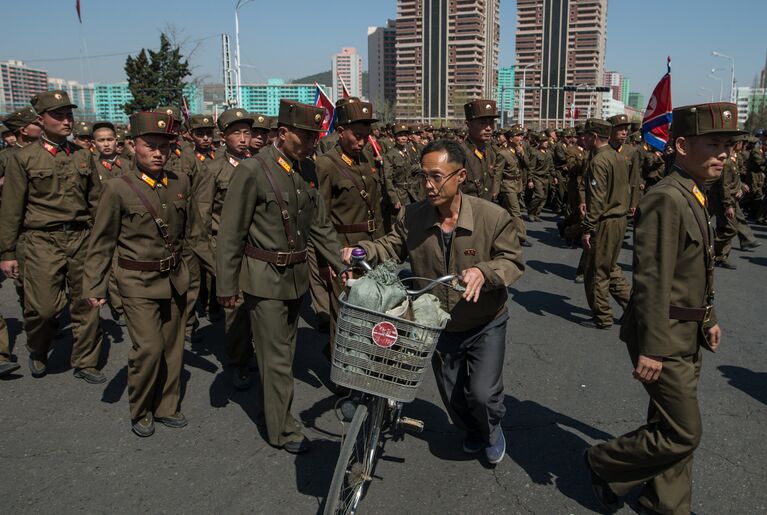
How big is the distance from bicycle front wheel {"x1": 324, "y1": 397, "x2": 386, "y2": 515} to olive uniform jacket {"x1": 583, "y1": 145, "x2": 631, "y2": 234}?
4655 mm

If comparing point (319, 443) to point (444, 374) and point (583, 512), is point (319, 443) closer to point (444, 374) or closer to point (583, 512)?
point (444, 374)

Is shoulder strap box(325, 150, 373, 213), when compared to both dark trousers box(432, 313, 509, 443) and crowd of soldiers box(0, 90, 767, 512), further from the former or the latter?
dark trousers box(432, 313, 509, 443)

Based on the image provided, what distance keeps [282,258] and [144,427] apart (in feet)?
5.46

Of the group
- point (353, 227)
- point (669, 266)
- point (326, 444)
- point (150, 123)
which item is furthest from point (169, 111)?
point (669, 266)

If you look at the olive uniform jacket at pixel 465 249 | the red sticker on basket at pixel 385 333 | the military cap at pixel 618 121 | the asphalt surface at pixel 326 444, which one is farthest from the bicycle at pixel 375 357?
the military cap at pixel 618 121

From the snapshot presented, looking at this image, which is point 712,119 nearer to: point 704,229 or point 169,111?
point 704,229

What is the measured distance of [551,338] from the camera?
22.9ft

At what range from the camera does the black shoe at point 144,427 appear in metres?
4.63

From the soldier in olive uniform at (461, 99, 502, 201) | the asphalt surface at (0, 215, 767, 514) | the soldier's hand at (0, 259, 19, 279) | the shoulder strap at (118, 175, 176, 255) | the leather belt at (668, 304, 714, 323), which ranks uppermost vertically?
the soldier in olive uniform at (461, 99, 502, 201)

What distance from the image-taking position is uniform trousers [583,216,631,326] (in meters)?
7.30

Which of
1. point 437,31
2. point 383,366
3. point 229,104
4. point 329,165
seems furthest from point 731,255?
point 437,31

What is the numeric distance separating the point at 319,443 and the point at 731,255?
1054 cm

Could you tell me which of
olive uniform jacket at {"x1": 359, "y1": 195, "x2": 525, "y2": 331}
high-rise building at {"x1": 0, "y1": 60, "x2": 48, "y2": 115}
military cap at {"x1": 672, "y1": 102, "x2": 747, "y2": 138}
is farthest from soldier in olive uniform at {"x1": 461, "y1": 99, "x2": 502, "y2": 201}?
high-rise building at {"x1": 0, "y1": 60, "x2": 48, "y2": 115}

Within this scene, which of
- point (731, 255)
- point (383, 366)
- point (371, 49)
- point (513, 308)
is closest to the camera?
point (383, 366)
